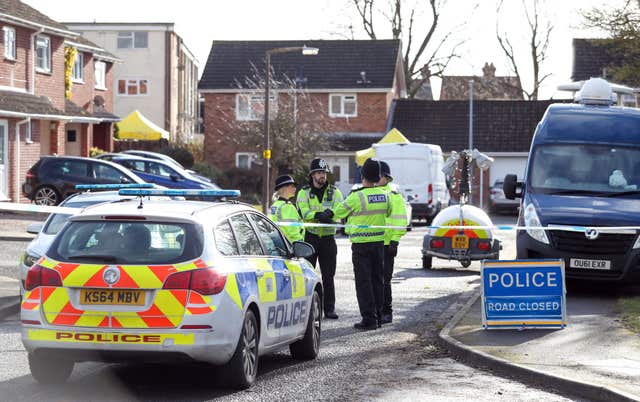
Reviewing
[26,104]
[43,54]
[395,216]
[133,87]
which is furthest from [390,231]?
[133,87]

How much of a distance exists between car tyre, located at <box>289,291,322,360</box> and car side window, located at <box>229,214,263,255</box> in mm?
1378

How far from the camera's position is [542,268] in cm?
1334

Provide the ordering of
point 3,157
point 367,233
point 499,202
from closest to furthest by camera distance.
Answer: point 367,233, point 3,157, point 499,202

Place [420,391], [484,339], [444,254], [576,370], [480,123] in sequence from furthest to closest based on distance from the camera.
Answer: [480,123] < [444,254] < [484,339] < [576,370] < [420,391]

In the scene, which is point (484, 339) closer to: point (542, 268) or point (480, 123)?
point (542, 268)

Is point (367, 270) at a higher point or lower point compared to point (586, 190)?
lower

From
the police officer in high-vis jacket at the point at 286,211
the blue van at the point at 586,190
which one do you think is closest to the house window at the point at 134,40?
the blue van at the point at 586,190

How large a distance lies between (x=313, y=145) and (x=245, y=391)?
140ft

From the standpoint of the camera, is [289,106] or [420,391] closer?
[420,391]

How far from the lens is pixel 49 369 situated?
371 inches

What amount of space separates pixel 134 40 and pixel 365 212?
62.2 m

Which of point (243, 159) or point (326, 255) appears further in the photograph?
point (243, 159)

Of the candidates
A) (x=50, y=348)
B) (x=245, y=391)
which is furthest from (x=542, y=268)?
(x=50, y=348)

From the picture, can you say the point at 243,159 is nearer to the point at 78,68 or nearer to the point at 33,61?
the point at 78,68
